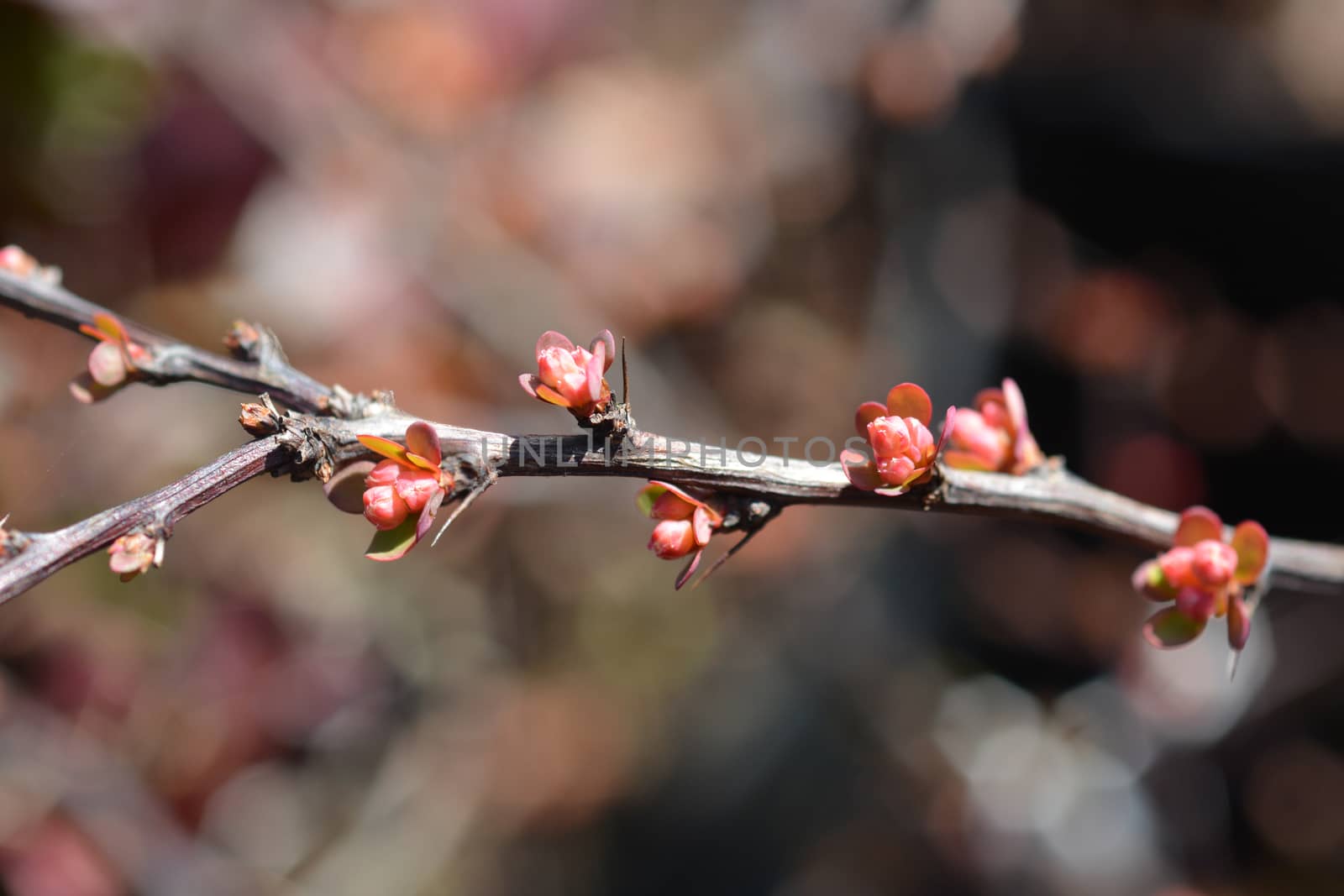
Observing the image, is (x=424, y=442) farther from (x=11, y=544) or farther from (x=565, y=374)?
(x=11, y=544)

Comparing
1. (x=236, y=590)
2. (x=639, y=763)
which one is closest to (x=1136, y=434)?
(x=639, y=763)

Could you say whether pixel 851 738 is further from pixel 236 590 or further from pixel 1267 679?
pixel 236 590

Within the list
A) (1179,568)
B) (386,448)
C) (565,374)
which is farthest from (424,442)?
Answer: (1179,568)

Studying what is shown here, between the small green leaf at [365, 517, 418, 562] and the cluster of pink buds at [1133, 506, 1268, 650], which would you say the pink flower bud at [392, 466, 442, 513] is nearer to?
the small green leaf at [365, 517, 418, 562]

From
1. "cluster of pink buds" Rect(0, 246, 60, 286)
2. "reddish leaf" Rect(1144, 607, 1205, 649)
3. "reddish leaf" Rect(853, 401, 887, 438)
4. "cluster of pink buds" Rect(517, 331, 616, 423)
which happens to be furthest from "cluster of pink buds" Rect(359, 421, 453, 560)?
"reddish leaf" Rect(1144, 607, 1205, 649)

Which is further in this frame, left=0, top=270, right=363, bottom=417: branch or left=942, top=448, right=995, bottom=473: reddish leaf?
left=942, top=448, right=995, bottom=473: reddish leaf
